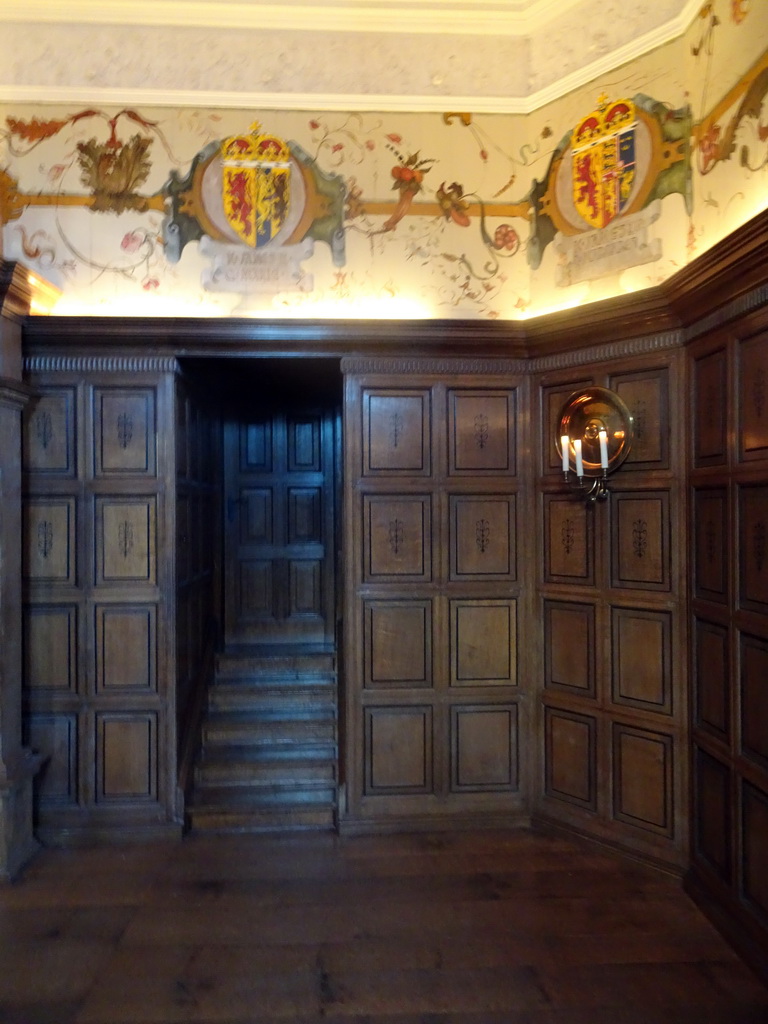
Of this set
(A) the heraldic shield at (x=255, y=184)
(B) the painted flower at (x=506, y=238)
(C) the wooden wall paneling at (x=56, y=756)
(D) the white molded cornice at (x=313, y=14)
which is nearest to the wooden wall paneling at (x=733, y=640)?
(B) the painted flower at (x=506, y=238)

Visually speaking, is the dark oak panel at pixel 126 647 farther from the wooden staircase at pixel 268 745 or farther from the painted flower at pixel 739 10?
the painted flower at pixel 739 10

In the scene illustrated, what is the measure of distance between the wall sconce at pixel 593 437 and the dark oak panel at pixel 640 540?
126mm

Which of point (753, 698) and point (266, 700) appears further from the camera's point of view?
point (266, 700)

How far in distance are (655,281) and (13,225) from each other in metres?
3.19

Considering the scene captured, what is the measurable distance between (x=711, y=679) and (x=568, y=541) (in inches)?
35.3

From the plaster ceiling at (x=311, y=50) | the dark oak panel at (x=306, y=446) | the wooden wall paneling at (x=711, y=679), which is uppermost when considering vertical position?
the plaster ceiling at (x=311, y=50)

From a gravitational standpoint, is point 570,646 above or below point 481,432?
below

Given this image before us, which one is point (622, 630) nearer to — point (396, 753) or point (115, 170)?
point (396, 753)

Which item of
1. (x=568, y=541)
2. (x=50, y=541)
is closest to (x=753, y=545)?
(x=568, y=541)

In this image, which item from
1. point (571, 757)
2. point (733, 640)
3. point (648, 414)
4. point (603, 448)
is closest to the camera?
point (733, 640)

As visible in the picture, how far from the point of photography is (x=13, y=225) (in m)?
3.26

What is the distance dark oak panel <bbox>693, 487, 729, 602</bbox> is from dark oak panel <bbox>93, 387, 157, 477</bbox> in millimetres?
2608

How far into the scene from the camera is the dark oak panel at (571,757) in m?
3.15

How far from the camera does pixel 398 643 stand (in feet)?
11.0
